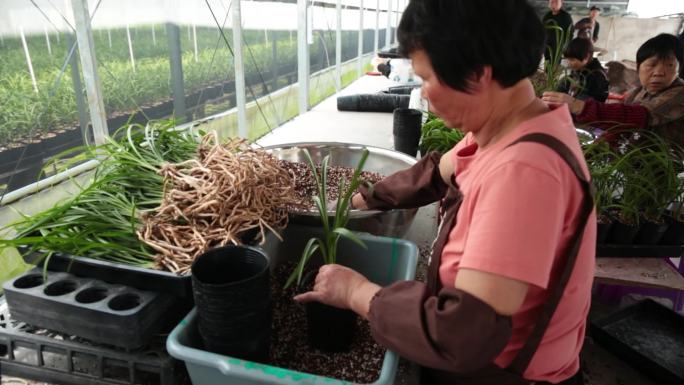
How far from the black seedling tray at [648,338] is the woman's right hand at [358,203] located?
0.86 meters

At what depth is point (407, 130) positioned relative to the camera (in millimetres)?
1813

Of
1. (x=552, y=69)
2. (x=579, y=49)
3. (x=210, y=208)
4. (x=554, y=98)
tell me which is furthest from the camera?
(x=579, y=49)

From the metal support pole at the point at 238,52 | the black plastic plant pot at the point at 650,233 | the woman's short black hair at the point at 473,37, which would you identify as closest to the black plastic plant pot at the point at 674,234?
the black plastic plant pot at the point at 650,233

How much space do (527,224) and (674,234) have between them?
4.03 ft

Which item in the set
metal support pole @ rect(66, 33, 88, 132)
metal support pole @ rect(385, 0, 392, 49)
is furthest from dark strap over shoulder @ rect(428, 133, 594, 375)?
metal support pole @ rect(385, 0, 392, 49)

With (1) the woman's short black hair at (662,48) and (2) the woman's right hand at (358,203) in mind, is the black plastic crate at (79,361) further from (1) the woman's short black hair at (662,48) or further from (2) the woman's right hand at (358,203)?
(1) the woman's short black hair at (662,48)

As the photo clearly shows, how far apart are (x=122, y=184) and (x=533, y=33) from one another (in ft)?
3.14

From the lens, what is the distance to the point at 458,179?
751 millimetres

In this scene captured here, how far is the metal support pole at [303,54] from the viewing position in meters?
3.28

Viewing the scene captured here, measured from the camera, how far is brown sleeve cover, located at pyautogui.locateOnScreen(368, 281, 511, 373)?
54 cm

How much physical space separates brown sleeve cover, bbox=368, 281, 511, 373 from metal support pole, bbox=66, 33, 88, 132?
158 cm

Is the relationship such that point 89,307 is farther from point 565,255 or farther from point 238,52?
point 238,52

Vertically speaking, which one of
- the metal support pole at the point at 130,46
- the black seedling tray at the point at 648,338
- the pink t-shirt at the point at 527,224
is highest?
the metal support pole at the point at 130,46

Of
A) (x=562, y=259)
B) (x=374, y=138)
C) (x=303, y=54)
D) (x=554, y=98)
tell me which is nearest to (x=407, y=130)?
(x=374, y=138)
